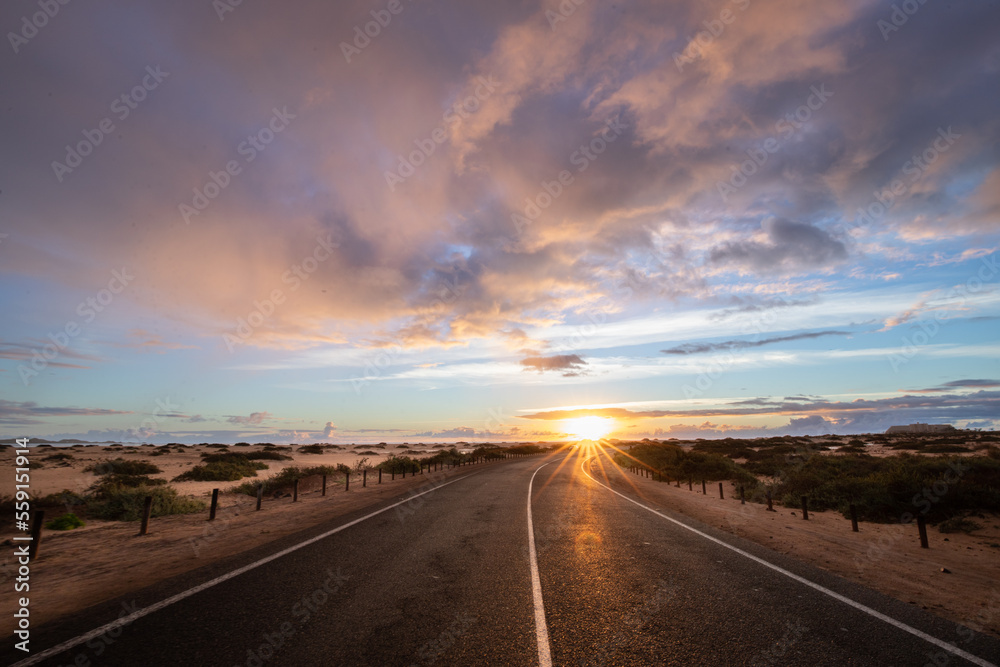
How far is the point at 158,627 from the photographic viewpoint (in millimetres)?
5016

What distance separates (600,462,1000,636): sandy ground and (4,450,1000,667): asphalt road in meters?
0.92

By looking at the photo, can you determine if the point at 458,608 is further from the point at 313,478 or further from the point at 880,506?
the point at 313,478

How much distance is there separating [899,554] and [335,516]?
15594 millimetres

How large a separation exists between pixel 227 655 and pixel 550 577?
4.78 m

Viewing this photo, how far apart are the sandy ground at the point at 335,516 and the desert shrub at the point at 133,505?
2.98 feet

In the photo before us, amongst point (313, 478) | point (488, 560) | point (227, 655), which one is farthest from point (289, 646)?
point (313, 478)

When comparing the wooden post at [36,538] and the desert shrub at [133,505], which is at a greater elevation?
the wooden post at [36,538]

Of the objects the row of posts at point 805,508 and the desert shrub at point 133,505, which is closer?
the row of posts at point 805,508

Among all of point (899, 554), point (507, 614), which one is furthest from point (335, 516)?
point (899, 554)

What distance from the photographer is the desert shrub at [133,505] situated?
1503cm

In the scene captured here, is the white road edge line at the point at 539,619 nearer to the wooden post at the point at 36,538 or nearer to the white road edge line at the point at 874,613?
the white road edge line at the point at 874,613

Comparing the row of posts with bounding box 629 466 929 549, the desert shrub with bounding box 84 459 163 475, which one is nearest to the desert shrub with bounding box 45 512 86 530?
the row of posts with bounding box 629 466 929 549

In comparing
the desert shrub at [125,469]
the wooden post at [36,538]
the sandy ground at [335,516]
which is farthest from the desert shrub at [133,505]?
the desert shrub at [125,469]

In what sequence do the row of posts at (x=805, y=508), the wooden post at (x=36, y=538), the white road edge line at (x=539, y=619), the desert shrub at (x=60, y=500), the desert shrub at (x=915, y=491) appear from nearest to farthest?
the white road edge line at (x=539, y=619)
the wooden post at (x=36, y=538)
the row of posts at (x=805, y=508)
the desert shrub at (x=915, y=491)
the desert shrub at (x=60, y=500)
